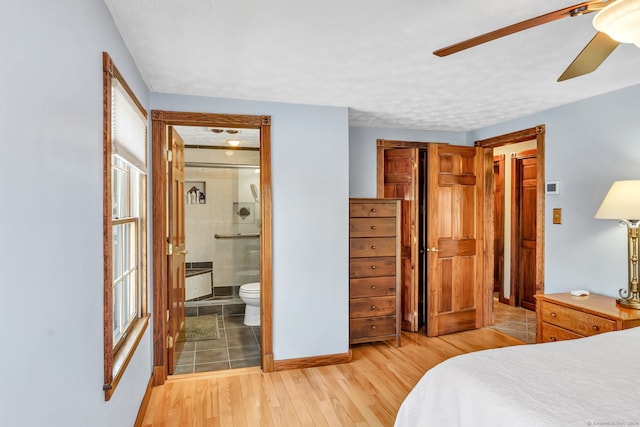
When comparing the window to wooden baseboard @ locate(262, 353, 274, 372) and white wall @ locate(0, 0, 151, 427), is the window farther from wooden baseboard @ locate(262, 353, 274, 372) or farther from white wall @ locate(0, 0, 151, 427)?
wooden baseboard @ locate(262, 353, 274, 372)

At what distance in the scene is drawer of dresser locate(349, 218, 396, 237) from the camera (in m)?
3.75

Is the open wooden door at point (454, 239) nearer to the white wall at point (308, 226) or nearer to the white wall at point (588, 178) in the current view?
the white wall at point (588, 178)

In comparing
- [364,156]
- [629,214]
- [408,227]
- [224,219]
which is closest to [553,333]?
[629,214]

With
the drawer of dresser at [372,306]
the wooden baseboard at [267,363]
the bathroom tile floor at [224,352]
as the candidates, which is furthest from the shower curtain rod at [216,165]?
the wooden baseboard at [267,363]

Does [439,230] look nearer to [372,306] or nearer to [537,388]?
[372,306]

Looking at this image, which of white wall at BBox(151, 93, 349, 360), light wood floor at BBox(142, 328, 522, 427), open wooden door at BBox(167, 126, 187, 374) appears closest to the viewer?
light wood floor at BBox(142, 328, 522, 427)

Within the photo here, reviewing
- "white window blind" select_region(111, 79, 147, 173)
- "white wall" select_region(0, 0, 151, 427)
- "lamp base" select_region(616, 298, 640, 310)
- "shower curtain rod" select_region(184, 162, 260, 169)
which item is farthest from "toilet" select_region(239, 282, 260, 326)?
Answer: "lamp base" select_region(616, 298, 640, 310)

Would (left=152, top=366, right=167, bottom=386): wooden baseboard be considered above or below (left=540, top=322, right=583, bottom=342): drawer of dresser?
below

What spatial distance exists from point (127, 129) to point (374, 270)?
8.30 ft

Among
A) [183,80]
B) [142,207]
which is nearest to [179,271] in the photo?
[142,207]

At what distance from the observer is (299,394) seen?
293cm

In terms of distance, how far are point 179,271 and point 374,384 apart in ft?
6.47

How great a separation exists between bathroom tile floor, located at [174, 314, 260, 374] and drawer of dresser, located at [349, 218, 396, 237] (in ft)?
4.96

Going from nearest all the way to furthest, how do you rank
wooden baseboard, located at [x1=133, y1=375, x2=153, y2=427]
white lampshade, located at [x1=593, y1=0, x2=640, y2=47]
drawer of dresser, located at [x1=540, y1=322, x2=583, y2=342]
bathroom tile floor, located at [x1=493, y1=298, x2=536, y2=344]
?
white lampshade, located at [x1=593, y1=0, x2=640, y2=47], wooden baseboard, located at [x1=133, y1=375, x2=153, y2=427], drawer of dresser, located at [x1=540, y1=322, x2=583, y2=342], bathroom tile floor, located at [x1=493, y1=298, x2=536, y2=344]
